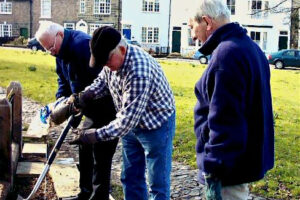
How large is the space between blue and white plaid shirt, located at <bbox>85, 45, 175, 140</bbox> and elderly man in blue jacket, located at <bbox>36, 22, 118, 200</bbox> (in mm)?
475

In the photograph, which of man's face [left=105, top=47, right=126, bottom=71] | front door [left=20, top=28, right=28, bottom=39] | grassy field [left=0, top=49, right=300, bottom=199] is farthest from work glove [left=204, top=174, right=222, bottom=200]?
front door [left=20, top=28, right=28, bottom=39]

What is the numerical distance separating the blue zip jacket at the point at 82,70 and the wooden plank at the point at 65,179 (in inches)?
41.9

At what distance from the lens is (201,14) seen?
3.22 meters

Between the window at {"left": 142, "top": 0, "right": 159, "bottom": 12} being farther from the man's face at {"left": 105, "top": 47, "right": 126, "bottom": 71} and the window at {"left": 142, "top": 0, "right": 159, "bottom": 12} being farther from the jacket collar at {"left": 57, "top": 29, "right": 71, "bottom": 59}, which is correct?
the man's face at {"left": 105, "top": 47, "right": 126, "bottom": 71}

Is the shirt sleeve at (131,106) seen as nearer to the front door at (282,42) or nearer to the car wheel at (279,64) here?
the car wheel at (279,64)

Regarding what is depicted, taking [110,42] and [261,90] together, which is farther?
[110,42]

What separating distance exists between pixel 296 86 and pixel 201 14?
1735 cm

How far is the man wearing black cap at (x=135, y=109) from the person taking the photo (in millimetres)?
3822

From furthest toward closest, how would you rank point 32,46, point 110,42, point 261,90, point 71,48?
point 32,46, point 71,48, point 110,42, point 261,90

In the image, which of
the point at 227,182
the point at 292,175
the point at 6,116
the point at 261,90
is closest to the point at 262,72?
the point at 261,90

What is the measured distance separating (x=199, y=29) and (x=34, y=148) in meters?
4.21

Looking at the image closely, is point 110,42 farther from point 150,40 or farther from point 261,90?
point 150,40

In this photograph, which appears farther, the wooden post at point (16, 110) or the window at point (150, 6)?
the window at point (150, 6)

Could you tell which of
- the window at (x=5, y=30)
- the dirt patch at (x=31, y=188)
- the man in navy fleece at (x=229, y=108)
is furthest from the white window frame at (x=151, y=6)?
the man in navy fleece at (x=229, y=108)
